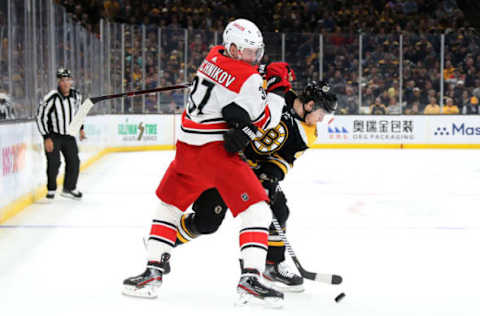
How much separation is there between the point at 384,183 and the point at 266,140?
5.03 m

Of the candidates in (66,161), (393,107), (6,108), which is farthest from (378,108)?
(6,108)

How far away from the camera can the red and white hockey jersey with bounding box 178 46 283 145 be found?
8.82 feet

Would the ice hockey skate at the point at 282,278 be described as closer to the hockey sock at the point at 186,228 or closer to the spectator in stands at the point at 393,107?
the hockey sock at the point at 186,228

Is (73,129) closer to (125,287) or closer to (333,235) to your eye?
(125,287)

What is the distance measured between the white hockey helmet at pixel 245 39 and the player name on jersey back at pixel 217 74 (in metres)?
0.12

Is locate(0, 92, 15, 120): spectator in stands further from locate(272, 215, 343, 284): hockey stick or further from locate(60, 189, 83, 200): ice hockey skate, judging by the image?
locate(272, 215, 343, 284): hockey stick

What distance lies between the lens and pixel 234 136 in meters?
2.69

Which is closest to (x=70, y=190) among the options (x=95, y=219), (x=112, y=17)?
(x=95, y=219)

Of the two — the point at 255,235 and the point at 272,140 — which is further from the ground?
the point at 272,140

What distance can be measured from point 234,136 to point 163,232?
56 centimetres

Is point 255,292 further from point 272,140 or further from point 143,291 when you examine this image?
point 272,140

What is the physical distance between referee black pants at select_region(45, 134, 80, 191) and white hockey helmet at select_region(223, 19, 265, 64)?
145 inches

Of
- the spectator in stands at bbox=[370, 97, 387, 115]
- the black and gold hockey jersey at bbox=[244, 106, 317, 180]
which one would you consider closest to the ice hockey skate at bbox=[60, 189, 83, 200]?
the black and gold hockey jersey at bbox=[244, 106, 317, 180]

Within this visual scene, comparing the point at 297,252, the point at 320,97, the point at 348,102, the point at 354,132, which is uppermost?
the point at 320,97
